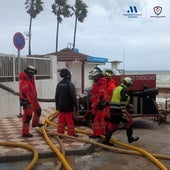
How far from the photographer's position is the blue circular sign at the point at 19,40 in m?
14.7

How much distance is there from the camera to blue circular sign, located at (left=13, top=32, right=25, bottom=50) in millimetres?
14703

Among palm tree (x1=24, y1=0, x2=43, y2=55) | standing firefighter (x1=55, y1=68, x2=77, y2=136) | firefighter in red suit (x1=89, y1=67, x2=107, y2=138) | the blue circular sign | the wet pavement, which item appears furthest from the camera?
palm tree (x1=24, y1=0, x2=43, y2=55)

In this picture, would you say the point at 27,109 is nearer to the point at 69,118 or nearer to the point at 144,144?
the point at 69,118

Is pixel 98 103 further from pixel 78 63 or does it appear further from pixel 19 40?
pixel 78 63

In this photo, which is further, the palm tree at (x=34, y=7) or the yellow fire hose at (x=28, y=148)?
the palm tree at (x=34, y=7)

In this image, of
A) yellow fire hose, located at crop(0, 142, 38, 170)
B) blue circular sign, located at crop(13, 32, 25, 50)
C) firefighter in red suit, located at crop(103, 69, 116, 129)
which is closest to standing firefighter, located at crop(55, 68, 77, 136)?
firefighter in red suit, located at crop(103, 69, 116, 129)

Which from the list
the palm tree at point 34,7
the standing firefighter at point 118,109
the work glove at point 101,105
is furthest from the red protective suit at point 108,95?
the palm tree at point 34,7

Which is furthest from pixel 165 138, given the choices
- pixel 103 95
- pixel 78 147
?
pixel 78 147

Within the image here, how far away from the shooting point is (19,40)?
48.5ft

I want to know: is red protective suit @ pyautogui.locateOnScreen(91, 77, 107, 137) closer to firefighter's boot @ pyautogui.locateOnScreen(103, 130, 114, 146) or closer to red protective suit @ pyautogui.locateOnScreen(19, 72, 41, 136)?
firefighter's boot @ pyautogui.locateOnScreen(103, 130, 114, 146)

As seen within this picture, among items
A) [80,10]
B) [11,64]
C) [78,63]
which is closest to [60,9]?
[80,10]

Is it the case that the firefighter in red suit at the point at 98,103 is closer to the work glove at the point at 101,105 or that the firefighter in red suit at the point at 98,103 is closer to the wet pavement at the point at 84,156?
the work glove at the point at 101,105

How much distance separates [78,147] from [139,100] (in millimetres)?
4502

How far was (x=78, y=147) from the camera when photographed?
30.2ft
